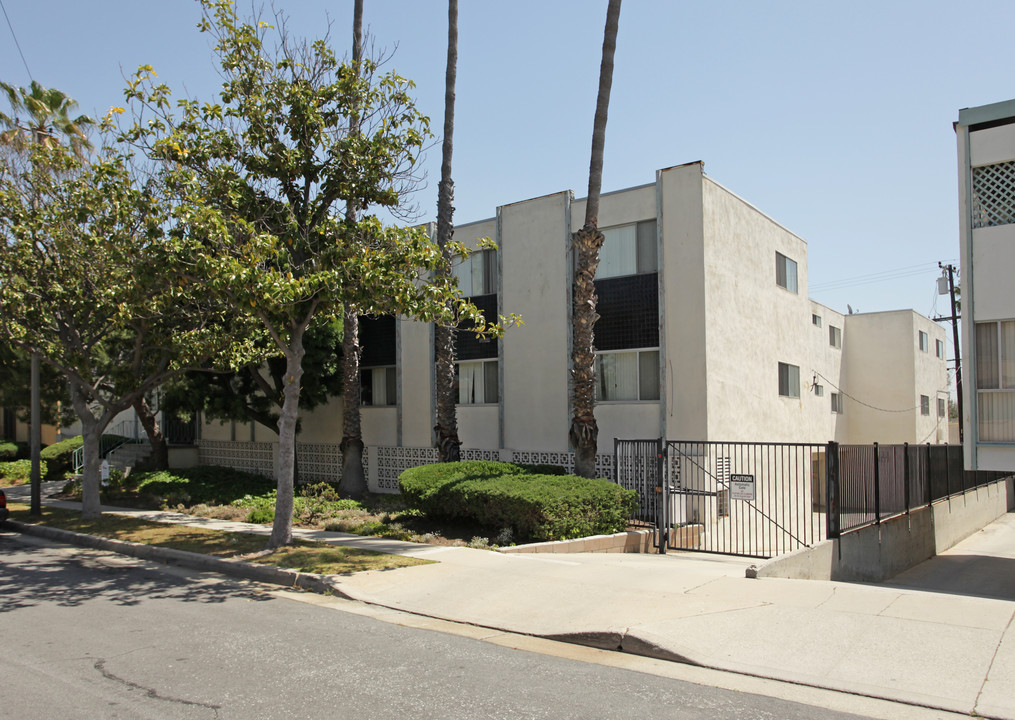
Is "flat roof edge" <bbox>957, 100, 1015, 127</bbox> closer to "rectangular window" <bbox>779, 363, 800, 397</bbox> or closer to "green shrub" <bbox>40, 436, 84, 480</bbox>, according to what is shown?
"rectangular window" <bbox>779, 363, 800, 397</bbox>

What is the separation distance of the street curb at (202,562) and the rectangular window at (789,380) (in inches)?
597

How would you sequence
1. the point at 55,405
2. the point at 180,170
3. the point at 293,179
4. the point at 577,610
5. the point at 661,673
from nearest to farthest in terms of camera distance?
the point at 661,673
the point at 577,610
the point at 180,170
the point at 293,179
the point at 55,405

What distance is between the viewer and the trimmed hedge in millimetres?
12672

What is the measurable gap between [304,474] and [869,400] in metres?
21.6

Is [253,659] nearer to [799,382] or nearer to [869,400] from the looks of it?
[799,382]

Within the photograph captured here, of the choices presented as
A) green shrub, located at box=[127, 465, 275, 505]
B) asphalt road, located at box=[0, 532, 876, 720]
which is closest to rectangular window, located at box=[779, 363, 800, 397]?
green shrub, located at box=[127, 465, 275, 505]

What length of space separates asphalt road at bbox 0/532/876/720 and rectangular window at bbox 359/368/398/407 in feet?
44.3

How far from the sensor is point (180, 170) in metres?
11.7

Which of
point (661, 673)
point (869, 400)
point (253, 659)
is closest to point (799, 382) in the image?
point (869, 400)

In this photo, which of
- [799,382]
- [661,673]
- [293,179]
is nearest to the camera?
[661,673]

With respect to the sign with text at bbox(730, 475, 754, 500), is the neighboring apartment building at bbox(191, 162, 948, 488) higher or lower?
higher

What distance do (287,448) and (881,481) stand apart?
11507mm

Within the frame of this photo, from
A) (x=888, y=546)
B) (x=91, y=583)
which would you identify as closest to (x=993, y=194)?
(x=888, y=546)

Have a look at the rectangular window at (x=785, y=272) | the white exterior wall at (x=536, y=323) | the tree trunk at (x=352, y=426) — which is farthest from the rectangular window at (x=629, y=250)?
the tree trunk at (x=352, y=426)
